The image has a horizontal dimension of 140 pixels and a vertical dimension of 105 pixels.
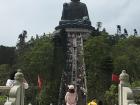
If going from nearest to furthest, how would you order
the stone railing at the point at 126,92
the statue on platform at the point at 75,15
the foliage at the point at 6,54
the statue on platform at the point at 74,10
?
the stone railing at the point at 126,92
the foliage at the point at 6,54
the statue on platform at the point at 75,15
the statue on platform at the point at 74,10

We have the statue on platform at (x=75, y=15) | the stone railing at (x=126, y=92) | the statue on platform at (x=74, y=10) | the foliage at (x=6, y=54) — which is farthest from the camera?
the statue on platform at (x=74, y=10)

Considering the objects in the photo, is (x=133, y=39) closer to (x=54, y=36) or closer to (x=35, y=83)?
(x=54, y=36)

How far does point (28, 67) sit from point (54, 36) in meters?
18.7

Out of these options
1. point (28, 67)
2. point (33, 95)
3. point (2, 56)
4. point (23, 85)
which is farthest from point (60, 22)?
point (23, 85)

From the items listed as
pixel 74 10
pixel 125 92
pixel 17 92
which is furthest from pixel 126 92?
pixel 74 10

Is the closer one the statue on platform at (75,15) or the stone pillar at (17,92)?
the stone pillar at (17,92)

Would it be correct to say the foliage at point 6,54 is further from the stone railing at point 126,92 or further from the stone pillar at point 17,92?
the stone railing at point 126,92

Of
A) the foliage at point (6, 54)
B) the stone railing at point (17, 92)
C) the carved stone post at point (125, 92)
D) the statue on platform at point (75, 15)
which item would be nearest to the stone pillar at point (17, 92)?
the stone railing at point (17, 92)

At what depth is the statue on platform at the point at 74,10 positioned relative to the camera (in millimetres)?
104375

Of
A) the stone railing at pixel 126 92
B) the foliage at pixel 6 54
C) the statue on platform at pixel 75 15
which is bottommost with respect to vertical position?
the stone railing at pixel 126 92

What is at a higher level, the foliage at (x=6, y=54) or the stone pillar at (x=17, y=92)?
the foliage at (x=6, y=54)

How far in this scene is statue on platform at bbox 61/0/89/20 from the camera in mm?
104375

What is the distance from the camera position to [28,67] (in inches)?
2783

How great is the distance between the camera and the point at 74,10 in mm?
104375
